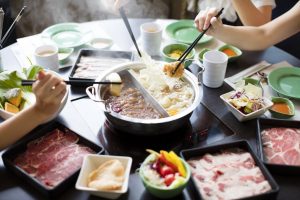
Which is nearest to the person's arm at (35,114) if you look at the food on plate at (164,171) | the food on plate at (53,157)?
the food on plate at (53,157)

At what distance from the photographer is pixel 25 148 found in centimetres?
180

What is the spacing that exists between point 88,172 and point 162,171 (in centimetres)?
36

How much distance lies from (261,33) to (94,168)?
175 cm

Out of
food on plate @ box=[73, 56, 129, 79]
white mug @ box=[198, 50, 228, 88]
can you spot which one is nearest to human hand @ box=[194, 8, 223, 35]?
white mug @ box=[198, 50, 228, 88]

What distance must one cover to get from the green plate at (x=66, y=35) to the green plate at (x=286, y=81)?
1.55 meters

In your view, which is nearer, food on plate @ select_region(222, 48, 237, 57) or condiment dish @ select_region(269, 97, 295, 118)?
condiment dish @ select_region(269, 97, 295, 118)

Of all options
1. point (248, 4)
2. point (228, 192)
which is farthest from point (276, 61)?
point (228, 192)

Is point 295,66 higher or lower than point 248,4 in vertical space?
lower

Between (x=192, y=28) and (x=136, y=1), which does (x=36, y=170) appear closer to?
(x=192, y=28)

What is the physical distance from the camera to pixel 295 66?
2627 mm

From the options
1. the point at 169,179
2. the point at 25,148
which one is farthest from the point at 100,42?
the point at 169,179

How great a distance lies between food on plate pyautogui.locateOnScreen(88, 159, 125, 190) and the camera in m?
1.54

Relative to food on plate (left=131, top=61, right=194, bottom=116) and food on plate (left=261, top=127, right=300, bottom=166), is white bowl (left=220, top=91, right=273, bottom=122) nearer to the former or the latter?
food on plate (left=261, top=127, right=300, bottom=166)

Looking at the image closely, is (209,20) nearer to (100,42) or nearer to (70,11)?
(100,42)
